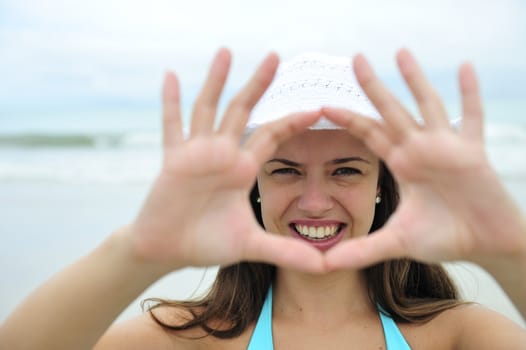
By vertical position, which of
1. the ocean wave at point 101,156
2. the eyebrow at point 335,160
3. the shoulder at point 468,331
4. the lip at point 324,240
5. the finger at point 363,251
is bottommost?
the shoulder at point 468,331

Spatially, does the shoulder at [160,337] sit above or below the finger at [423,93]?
below

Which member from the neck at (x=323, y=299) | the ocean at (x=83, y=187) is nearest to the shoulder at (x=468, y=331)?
the neck at (x=323, y=299)

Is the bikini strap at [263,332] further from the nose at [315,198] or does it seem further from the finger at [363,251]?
the finger at [363,251]

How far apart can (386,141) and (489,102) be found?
21.4 metres

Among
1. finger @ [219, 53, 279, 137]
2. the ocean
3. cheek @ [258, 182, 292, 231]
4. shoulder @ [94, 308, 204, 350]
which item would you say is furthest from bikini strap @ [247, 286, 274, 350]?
the ocean

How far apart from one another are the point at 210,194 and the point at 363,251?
1.62 feet

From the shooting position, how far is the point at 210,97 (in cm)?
179

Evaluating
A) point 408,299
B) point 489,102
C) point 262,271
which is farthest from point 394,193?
point 489,102

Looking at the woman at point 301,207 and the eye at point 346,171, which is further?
the eye at point 346,171

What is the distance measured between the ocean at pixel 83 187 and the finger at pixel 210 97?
302 cm

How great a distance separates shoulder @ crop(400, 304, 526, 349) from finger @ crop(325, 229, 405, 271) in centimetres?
91

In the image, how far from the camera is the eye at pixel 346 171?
8.36 ft

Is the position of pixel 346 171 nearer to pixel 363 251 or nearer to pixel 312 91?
pixel 312 91

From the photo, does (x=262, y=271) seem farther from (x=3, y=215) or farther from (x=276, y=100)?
(x=3, y=215)
